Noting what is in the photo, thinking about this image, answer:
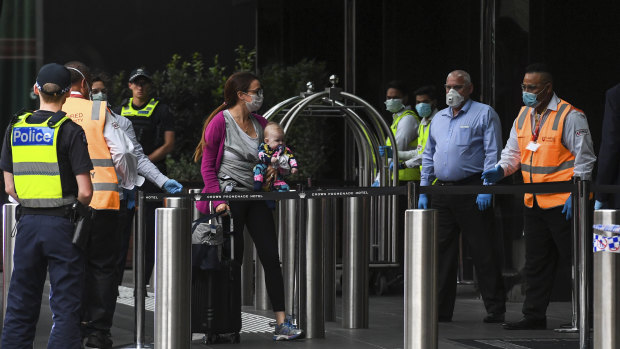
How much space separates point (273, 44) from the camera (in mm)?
14555

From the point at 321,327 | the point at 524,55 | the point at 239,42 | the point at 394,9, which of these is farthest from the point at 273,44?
the point at 321,327

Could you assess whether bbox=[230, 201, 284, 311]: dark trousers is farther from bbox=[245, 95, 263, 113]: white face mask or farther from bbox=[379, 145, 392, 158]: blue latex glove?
bbox=[379, 145, 392, 158]: blue latex glove

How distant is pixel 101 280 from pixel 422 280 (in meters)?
2.52

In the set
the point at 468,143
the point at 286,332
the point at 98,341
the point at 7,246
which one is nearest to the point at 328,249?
the point at 286,332

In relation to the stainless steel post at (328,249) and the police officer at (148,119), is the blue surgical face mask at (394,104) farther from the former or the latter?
the stainless steel post at (328,249)

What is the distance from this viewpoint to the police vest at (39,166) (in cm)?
680

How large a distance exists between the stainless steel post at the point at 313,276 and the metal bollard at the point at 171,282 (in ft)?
4.73

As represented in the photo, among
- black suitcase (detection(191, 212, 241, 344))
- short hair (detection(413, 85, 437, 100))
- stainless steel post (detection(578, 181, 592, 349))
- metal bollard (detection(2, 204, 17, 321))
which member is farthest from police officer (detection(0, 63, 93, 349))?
short hair (detection(413, 85, 437, 100))

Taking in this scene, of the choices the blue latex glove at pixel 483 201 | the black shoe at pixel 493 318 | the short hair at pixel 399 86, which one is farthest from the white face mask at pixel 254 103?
the short hair at pixel 399 86

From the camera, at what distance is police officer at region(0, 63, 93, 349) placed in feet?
22.3

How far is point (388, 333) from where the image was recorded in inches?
353

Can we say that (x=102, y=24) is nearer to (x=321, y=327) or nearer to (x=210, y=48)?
(x=210, y=48)

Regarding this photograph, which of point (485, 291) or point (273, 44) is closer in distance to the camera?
point (485, 291)

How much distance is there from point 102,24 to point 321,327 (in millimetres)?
6564
